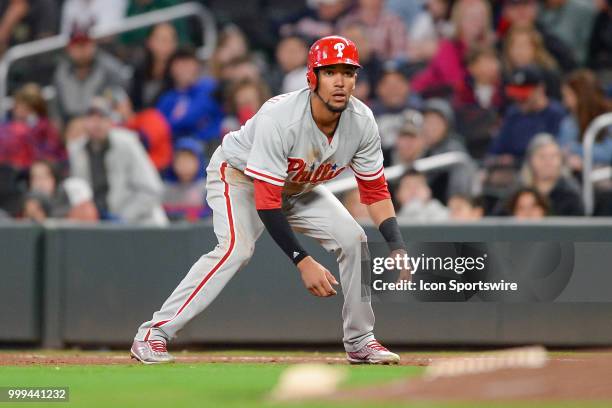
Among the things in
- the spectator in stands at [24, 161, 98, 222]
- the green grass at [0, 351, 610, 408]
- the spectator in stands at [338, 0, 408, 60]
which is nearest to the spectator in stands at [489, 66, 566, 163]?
the spectator in stands at [338, 0, 408, 60]

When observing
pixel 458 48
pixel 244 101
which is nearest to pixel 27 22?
pixel 244 101

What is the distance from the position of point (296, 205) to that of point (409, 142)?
3656mm

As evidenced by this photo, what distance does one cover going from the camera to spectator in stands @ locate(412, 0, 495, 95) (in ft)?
38.4

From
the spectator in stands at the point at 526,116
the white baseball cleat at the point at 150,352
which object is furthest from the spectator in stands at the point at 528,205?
the white baseball cleat at the point at 150,352

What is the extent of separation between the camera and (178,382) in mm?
5656

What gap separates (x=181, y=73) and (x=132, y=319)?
12.3ft

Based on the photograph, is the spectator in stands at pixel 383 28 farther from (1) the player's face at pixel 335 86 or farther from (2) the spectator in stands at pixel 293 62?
(1) the player's face at pixel 335 86

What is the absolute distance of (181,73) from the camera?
Answer: 39.9 feet

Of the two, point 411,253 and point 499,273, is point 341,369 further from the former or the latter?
point 499,273

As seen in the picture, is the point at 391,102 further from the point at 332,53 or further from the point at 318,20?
the point at 332,53

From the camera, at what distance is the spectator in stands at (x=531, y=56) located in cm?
1122

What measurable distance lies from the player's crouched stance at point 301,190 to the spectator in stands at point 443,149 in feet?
11.7

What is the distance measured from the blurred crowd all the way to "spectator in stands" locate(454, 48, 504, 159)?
0.5 inches

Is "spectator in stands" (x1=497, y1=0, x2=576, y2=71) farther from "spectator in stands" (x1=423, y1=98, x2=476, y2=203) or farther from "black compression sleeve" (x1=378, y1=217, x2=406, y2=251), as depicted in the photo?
"black compression sleeve" (x1=378, y1=217, x2=406, y2=251)
